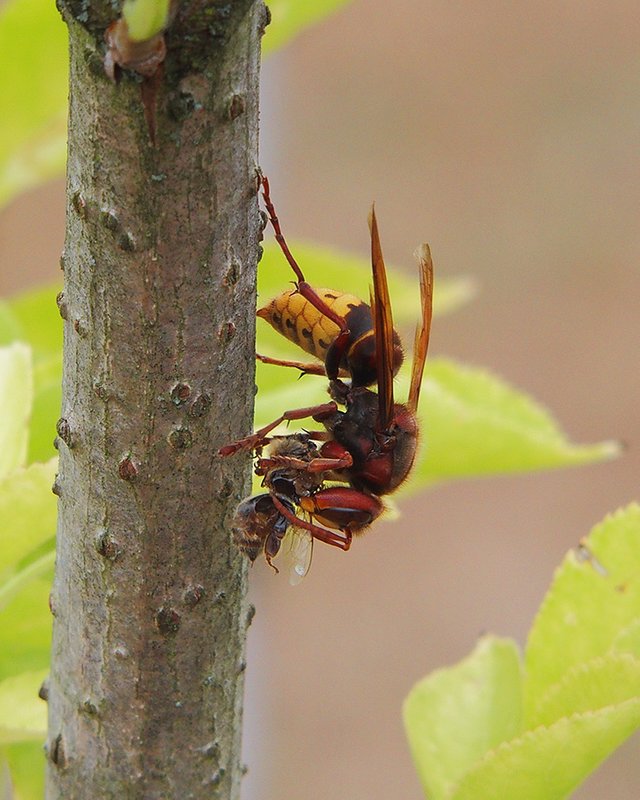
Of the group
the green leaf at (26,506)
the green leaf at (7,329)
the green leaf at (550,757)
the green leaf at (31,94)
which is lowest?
the green leaf at (550,757)

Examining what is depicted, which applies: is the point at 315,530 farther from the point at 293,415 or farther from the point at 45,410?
the point at 45,410

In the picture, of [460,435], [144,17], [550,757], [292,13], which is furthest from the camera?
A: [292,13]

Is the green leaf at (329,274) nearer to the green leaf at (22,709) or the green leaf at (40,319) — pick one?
the green leaf at (40,319)

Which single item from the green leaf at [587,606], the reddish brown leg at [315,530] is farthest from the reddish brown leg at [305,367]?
the green leaf at [587,606]

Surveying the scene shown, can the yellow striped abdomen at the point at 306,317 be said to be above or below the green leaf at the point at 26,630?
above

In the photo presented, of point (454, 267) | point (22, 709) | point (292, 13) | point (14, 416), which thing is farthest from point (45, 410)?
point (454, 267)

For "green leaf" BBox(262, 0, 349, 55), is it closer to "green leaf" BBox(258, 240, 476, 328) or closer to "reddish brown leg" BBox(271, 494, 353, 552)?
"green leaf" BBox(258, 240, 476, 328)
